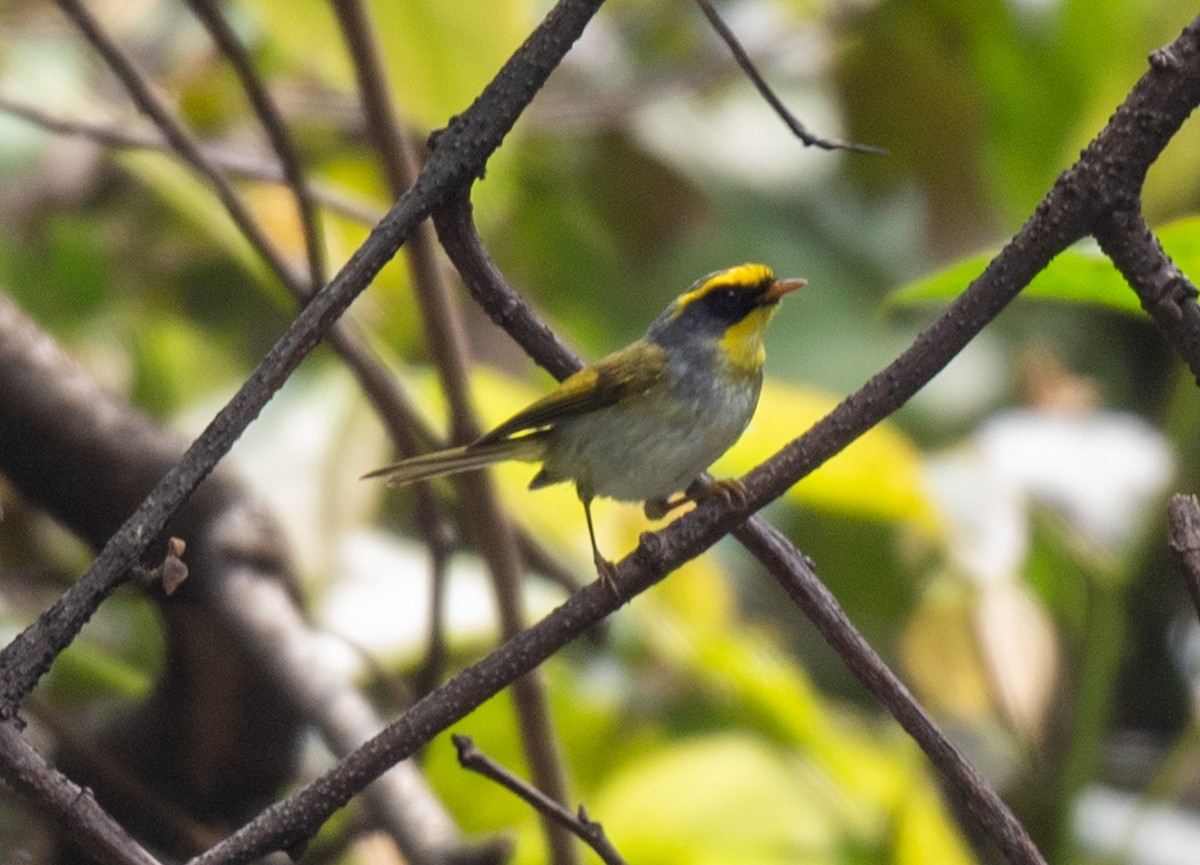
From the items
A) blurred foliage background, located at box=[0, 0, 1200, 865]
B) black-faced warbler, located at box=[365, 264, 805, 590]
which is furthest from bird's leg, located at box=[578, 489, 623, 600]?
blurred foliage background, located at box=[0, 0, 1200, 865]

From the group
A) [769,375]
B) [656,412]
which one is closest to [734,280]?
[656,412]

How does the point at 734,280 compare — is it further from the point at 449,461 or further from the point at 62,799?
the point at 62,799

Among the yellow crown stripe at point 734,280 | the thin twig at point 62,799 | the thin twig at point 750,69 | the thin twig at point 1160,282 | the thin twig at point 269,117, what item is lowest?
the thin twig at point 1160,282

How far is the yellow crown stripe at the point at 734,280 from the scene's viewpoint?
121 cm

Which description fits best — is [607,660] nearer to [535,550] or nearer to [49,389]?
[535,550]

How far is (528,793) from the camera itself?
1.98 ft

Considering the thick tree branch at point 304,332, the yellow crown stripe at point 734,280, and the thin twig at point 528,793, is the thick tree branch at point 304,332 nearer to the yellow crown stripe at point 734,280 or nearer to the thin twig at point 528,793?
the thin twig at point 528,793

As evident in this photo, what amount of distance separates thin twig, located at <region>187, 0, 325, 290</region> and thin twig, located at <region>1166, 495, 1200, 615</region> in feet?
2.59

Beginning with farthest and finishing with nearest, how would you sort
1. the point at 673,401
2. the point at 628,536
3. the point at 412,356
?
the point at 412,356, the point at 628,536, the point at 673,401

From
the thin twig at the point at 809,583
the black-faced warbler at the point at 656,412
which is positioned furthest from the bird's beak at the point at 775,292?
the thin twig at the point at 809,583

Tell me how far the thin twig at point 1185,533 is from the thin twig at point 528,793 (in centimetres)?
26

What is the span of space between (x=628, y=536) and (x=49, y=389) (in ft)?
2.81

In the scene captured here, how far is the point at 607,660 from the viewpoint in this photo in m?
2.04

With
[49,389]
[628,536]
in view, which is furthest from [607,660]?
[49,389]
